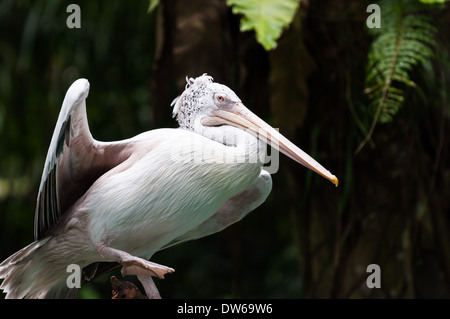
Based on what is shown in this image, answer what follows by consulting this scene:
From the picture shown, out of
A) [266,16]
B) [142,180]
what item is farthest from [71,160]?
[266,16]

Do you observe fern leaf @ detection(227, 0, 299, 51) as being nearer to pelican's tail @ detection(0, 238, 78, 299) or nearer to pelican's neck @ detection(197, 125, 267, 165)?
pelican's neck @ detection(197, 125, 267, 165)

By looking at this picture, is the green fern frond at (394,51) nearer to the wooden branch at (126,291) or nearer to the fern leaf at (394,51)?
the fern leaf at (394,51)

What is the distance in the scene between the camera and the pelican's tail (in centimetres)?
203

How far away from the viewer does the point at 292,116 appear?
2.91 meters

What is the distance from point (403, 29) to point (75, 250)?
1591 mm

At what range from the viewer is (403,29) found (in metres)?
2.69

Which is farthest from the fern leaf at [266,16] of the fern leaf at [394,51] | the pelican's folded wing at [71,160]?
the pelican's folded wing at [71,160]

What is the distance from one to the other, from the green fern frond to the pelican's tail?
1.37 metres

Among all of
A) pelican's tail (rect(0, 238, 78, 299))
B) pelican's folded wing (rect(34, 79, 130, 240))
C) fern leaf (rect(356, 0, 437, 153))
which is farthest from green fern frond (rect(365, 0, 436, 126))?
pelican's tail (rect(0, 238, 78, 299))

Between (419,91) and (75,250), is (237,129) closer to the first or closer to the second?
(75,250)

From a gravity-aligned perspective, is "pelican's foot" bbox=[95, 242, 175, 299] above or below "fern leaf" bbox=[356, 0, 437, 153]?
below

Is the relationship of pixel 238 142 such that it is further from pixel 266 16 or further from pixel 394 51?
pixel 394 51

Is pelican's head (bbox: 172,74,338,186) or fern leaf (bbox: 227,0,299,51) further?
fern leaf (bbox: 227,0,299,51)

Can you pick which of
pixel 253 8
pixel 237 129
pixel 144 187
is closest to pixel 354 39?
pixel 253 8
